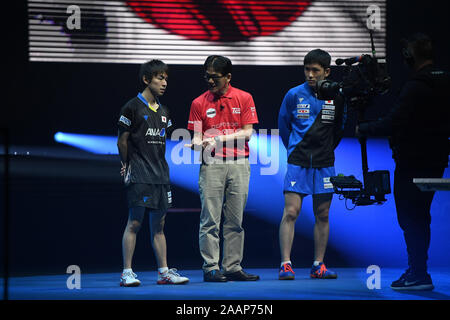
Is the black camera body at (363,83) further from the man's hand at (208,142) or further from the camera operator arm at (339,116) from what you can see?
the man's hand at (208,142)

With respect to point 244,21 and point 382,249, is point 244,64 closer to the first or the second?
point 244,21

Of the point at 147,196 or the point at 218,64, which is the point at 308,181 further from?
the point at 147,196

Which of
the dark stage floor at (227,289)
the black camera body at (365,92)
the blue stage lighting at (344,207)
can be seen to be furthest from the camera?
the blue stage lighting at (344,207)

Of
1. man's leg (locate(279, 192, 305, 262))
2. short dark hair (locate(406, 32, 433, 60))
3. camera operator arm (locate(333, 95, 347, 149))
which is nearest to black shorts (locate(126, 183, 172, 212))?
man's leg (locate(279, 192, 305, 262))

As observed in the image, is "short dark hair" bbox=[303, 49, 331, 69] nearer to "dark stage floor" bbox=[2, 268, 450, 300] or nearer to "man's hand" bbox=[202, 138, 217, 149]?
"man's hand" bbox=[202, 138, 217, 149]

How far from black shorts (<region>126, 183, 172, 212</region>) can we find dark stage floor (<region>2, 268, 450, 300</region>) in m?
0.60

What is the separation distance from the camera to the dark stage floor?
175 inches

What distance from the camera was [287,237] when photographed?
5.39 metres

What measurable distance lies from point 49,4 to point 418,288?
4065mm

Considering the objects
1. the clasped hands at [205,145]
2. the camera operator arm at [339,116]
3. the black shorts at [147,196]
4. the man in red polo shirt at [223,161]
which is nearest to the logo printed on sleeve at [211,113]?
the man in red polo shirt at [223,161]

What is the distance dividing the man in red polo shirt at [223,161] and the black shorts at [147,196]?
386 mm

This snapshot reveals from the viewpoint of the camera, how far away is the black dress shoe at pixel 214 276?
17.3 ft
